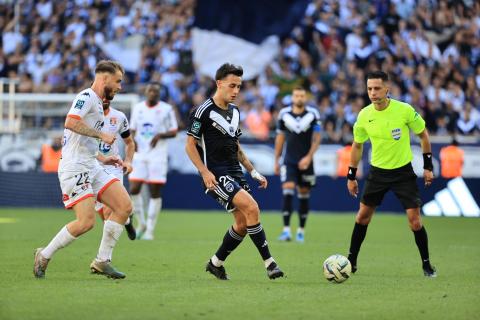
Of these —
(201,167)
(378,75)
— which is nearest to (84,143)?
(201,167)

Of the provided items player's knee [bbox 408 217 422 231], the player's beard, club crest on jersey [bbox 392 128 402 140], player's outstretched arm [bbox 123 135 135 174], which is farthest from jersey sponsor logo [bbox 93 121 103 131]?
the player's beard

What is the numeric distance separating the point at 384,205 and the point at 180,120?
5908 millimetres

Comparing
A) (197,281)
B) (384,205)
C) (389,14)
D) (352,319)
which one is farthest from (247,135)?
(352,319)

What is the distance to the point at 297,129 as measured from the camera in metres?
17.5

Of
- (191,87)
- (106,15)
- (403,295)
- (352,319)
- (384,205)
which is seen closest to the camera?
(352,319)

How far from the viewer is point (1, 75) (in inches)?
1132

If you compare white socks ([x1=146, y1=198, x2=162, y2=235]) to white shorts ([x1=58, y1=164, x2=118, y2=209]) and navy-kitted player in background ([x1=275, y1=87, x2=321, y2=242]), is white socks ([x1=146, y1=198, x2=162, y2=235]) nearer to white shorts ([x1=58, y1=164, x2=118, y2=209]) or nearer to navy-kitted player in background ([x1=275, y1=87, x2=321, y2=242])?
navy-kitted player in background ([x1=275, y1=87, x2=321, y2=242])

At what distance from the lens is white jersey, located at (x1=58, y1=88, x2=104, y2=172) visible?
1032 cm

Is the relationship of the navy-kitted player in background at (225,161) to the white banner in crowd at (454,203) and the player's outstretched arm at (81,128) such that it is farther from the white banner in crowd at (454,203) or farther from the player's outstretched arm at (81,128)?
the white banner in crowd at (454,203)

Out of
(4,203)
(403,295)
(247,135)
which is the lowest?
(4,203)

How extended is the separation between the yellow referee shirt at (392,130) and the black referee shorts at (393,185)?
0.24 feet

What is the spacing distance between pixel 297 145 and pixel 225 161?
7151 mm

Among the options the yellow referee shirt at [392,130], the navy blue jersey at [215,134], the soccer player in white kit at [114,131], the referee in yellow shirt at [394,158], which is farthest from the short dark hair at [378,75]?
the soccer player in white kit at [114,131]

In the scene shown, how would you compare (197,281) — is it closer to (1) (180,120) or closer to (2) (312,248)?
(2) (312,248)
